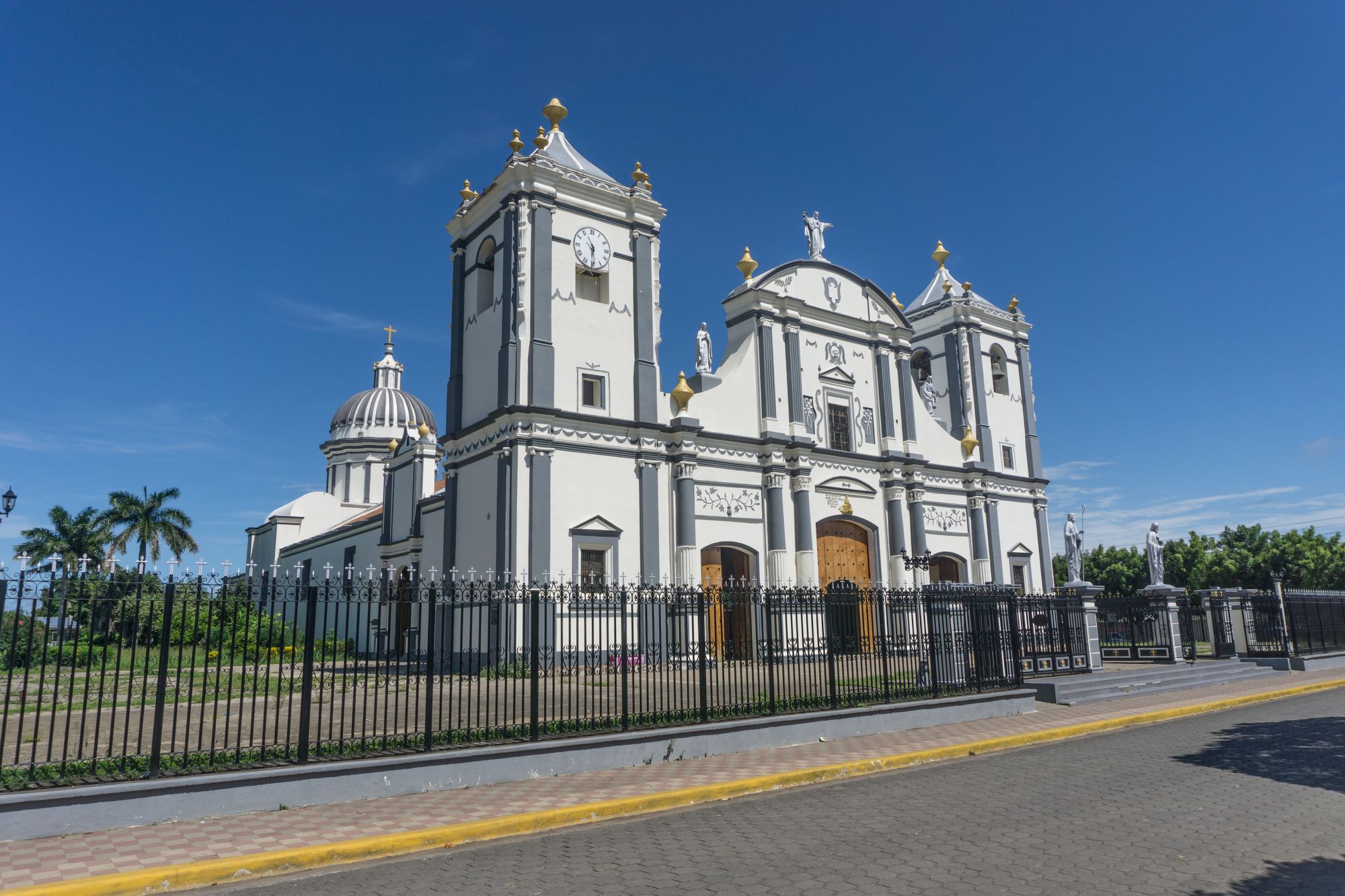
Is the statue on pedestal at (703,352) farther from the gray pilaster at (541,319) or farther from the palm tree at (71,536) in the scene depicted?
the palm tree at (71,536)

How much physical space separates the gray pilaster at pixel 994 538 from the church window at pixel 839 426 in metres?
7.75

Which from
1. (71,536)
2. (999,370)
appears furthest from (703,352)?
(71,536)

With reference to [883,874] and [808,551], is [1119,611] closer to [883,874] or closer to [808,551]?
[808,551]

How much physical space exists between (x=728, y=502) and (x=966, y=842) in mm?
19202

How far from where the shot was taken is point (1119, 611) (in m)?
22.5

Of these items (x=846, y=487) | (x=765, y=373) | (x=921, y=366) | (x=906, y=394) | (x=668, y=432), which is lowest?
(x=846, y=487)

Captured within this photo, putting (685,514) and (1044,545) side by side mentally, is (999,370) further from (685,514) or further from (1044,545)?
(685,514)

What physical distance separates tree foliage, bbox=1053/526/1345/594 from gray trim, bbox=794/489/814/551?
107ft

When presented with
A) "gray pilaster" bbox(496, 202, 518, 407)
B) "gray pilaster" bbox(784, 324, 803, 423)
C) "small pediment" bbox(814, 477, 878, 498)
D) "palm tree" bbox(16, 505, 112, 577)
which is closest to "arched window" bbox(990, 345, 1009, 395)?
"small pediment" bbox(814, 477, 878, 498)

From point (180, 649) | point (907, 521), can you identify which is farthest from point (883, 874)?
point (907, 521)

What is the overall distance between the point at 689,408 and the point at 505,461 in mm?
6425

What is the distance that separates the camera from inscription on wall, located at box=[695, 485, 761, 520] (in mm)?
25594

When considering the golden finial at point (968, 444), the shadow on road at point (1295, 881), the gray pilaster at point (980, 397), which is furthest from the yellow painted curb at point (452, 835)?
the gray pilaster at point (980, 397)

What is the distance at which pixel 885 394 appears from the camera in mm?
30828
